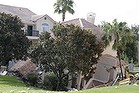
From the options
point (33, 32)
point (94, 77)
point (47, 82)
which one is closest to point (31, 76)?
point (47, 82)

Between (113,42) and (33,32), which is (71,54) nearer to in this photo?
(113,42)

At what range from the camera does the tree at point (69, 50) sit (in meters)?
38.0

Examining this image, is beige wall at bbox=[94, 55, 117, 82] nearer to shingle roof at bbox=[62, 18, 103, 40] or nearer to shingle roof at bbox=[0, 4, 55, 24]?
shingle roof at bbox=[62, 18, 103, 40]

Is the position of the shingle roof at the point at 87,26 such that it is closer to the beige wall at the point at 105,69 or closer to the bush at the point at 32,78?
the beige wall at the point at 105,69

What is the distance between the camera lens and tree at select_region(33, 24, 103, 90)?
125ft

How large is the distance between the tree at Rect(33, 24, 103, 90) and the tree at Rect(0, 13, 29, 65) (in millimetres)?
2323

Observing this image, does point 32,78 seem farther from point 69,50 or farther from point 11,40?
point 69,50

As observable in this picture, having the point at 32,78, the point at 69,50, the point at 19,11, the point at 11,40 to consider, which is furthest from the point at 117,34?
the point at 19,11

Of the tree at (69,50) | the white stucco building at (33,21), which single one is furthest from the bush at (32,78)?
the white stucco building at (33,21)

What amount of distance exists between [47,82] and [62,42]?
515cm

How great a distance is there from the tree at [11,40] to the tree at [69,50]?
7.62 feet

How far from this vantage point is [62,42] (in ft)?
126

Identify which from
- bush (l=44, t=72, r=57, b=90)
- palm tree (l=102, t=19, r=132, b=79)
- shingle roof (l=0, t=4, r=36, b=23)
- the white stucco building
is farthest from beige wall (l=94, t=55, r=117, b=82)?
shingle roof (l=0, t=4, r=36, b=23)

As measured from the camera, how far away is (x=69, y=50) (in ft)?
125
